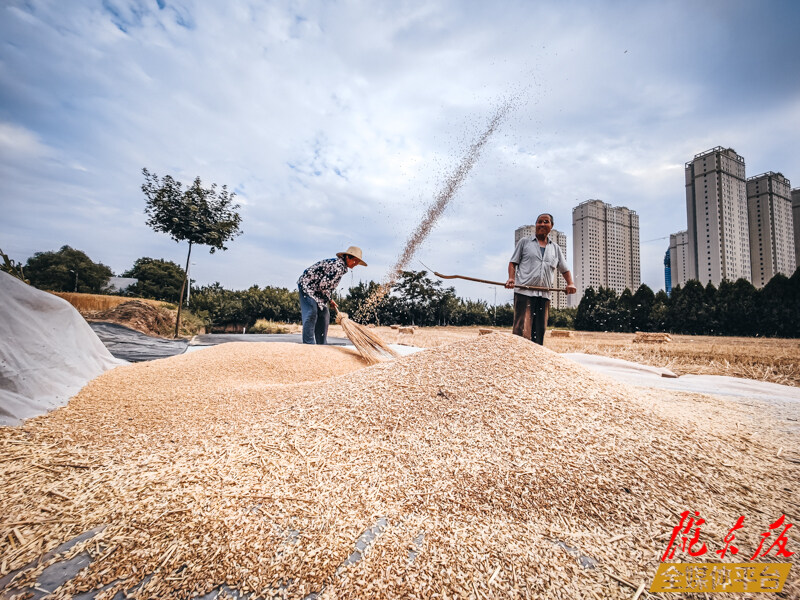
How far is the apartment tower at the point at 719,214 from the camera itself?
16.5m

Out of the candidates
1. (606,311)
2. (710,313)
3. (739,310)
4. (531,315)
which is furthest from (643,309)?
(531,315)

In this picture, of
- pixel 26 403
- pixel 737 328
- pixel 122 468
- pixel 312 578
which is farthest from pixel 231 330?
pixel 737 328

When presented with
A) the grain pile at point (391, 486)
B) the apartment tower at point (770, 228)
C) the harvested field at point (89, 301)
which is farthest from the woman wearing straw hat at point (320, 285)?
the apartment tower at point (770, 228)

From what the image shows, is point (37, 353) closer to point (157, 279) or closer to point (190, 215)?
point (190, 215)

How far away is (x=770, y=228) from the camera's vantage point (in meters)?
16.7

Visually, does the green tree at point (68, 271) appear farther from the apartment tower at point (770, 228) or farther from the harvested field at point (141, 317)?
the apartment tower at point (770, 228)

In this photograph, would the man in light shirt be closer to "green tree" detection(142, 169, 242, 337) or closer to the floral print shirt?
the floral print shirt

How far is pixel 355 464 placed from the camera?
133 cm

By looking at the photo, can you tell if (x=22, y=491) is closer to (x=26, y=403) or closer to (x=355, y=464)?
(x=26, y=403)

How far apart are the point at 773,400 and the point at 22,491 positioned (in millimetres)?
4689

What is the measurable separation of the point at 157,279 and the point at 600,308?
32.7m

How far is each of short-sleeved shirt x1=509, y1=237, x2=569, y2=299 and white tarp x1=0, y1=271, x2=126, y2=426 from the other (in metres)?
3.84

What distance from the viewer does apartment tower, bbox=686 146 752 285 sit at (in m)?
16.5

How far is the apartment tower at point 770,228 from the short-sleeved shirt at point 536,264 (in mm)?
21053
